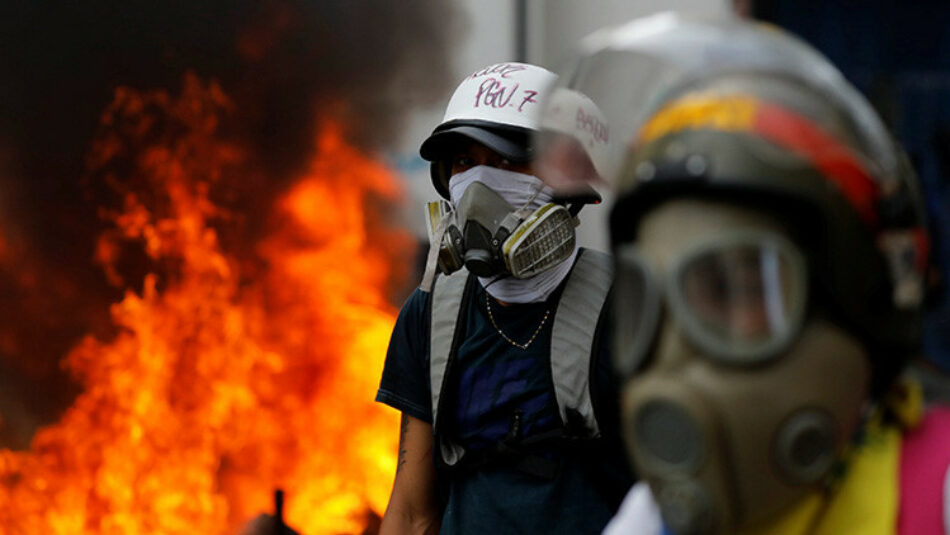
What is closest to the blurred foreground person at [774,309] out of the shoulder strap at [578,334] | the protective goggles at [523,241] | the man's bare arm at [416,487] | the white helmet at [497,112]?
the shoulder strap at [578,334]

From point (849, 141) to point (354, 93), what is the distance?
18.8 ft

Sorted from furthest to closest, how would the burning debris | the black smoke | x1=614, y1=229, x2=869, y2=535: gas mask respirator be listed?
the burning debris → the black smoke → x1=614, y1=229, x2=869, y2=535: gas mask respirator

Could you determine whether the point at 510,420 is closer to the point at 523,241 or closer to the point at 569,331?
the point at 569,331

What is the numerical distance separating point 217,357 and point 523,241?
4567 mm

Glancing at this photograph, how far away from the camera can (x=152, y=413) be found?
22.5 feet

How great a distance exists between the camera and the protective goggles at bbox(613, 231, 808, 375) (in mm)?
1435

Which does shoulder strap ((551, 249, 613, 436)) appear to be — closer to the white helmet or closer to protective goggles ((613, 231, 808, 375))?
the white helmet

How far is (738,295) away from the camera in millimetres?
1461

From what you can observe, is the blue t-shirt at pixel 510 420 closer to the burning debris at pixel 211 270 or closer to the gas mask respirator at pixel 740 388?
the gas mask respirator at pixel 740 388

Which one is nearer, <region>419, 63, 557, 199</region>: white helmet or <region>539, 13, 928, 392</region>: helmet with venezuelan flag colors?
<region>539, 13, 928, 392</region>: helmet with venezuelan flag colors

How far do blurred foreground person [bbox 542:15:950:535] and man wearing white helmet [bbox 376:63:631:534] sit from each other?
103 centimetres

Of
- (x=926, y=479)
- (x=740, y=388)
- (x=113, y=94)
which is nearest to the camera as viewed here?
(x=740, y=388)

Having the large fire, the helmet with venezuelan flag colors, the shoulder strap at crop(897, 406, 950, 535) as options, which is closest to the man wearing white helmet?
the helmet with venezuelan flag colors

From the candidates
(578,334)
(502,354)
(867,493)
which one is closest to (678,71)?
(867,493)
